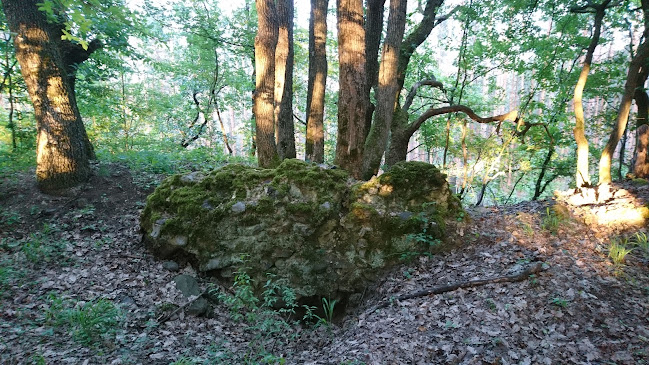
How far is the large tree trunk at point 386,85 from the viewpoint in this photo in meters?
6.44

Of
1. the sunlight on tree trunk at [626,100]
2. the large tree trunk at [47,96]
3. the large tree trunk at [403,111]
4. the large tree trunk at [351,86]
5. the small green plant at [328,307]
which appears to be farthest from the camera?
the large tree trunk at [403,111]

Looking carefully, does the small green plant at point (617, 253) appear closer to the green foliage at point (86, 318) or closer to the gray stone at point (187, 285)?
the gray stone at point (187, 285)

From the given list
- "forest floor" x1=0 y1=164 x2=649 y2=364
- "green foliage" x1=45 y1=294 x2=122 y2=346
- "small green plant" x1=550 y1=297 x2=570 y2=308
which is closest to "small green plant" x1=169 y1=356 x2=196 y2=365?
"forest floor" x1=0 y1=164 x2=649 y2=364

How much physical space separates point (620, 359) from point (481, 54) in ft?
35.0

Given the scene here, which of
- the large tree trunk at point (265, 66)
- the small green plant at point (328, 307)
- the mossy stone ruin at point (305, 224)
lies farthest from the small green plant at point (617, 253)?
the large tree trunk at point (265, 66)

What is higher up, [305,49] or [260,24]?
[305,49]

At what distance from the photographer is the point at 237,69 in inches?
583

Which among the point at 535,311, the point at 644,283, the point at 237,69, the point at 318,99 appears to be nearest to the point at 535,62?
the point at 318,99

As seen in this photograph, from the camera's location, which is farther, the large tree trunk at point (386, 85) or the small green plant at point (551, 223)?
the large tree trunk at point (386, 85)

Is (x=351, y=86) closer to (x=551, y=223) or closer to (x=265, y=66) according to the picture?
(x=265, y=66)

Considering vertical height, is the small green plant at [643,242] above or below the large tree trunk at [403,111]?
below

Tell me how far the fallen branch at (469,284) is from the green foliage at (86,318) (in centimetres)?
318

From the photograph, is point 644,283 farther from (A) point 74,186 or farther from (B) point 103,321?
(A) point 74,186

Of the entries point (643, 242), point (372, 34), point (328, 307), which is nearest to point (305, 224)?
point (328, 307)
